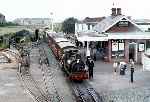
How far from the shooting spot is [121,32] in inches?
1491

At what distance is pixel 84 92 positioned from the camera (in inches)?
885

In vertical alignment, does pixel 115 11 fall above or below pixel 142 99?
above

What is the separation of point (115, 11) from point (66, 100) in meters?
27.8

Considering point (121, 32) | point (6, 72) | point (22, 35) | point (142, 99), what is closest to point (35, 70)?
point (6, 72)

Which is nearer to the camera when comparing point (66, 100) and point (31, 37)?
point (66, 100)

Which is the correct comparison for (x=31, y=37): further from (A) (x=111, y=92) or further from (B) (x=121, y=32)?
(A) (x=111, y=92)

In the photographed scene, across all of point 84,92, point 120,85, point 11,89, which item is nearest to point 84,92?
point 84,92

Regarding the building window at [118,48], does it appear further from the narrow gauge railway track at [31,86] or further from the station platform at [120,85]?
the narrow gauge railway track at [31,86]

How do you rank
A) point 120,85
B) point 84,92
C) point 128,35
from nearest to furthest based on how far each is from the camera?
point 84,92
point 120,85
point 128,35

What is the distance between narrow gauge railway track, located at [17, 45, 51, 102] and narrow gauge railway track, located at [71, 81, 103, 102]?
1.79 meters

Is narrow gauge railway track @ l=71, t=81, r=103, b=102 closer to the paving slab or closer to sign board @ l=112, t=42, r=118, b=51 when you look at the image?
the paving slab

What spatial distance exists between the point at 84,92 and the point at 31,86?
380 centimetres

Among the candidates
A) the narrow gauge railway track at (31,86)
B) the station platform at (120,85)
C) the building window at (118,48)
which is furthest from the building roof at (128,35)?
the narrow gauge railway track at (31,86)

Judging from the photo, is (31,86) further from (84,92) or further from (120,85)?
(120,85)
